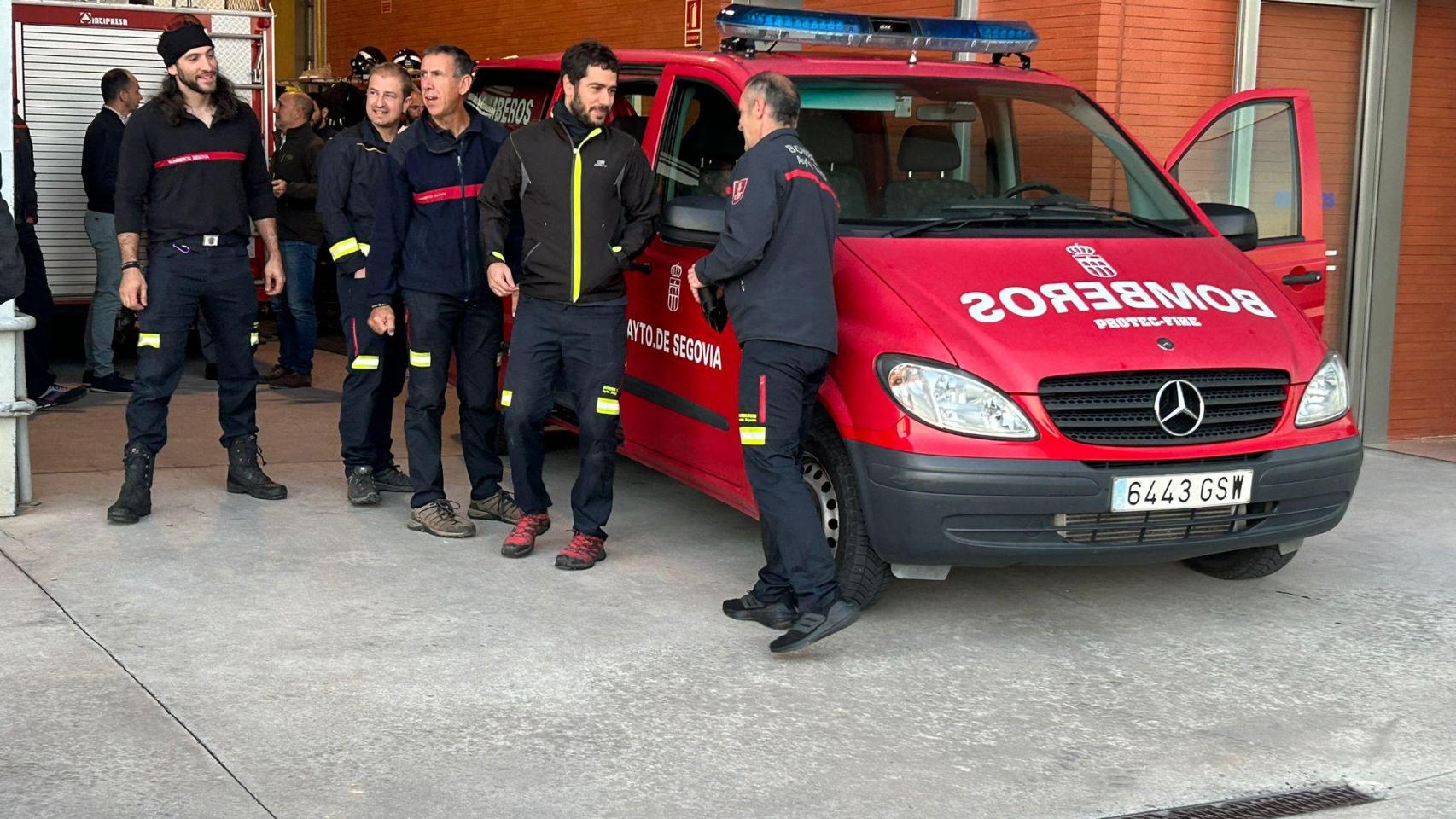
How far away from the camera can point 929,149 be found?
595 centimetres

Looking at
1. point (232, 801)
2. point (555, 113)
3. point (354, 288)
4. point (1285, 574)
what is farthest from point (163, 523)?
point (1285, 574)

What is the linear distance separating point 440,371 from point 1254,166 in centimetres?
402

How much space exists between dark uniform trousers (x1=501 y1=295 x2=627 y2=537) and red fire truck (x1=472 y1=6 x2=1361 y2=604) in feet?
0.90

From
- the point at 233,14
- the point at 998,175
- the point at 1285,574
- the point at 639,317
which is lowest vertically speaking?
the point at 1285,574

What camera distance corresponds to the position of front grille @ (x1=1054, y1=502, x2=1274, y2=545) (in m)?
4.98

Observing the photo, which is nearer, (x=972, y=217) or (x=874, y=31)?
(x=972, y=217)

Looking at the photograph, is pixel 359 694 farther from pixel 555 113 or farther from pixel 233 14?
pixel 233 14

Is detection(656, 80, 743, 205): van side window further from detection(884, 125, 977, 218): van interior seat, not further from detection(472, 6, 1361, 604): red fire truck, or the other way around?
detection(884, 125, 977, 218): van interior seat

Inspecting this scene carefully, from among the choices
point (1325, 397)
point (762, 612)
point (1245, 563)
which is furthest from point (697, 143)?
point (1245, 563)

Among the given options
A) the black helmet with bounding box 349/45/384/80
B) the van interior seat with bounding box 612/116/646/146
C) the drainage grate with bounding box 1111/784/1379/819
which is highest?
the black helmet with bounding box 349/45/384/80

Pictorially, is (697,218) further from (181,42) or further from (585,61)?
(181,42)

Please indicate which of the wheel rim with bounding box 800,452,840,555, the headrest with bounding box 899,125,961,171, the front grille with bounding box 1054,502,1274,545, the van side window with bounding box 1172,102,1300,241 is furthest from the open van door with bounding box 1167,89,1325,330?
the wheel rim with bounding box 800,452,840,555

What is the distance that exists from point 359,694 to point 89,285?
764 centimetres

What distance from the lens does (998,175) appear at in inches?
237
